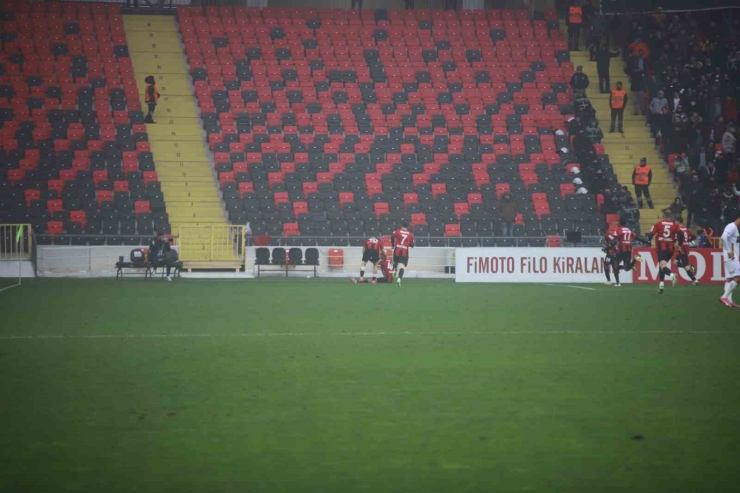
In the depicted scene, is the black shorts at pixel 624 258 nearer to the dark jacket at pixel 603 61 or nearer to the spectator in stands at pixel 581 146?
the spectator in stands at pixel 581 146

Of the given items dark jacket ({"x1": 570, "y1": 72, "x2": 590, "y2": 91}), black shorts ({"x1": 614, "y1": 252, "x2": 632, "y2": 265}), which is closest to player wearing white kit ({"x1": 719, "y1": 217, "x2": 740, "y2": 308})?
black shorts ({"x1": 614, "y1": 252, "x2": 632, "y2": 265})

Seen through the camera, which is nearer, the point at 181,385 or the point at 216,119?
the point at 181,385

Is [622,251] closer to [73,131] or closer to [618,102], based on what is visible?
[618,102]

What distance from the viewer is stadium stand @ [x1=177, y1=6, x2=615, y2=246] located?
33125 millimetres

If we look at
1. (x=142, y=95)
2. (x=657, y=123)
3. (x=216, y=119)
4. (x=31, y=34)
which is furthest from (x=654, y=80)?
(x=31, y=34)

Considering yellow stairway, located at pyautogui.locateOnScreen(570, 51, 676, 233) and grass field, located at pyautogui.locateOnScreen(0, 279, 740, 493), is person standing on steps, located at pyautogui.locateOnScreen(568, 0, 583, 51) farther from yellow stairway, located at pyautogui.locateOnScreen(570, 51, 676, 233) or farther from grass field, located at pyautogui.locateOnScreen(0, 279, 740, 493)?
grass field, located at pyautogui.locateOnScreen(0, 279, 740, 493)

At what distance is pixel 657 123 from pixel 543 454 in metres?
32.7

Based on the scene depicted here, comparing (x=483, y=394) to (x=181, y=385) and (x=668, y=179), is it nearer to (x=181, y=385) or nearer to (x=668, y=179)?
(x=181, y=385)

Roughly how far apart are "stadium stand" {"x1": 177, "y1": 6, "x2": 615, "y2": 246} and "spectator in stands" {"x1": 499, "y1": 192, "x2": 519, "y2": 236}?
54cm

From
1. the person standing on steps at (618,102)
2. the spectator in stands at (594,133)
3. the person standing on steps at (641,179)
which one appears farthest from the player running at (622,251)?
the person standing on steps at (618,102)

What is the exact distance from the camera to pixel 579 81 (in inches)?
1512

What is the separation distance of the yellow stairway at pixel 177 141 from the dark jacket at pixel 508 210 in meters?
9.22

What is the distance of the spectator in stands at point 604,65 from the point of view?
3866cm

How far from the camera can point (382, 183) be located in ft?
112
